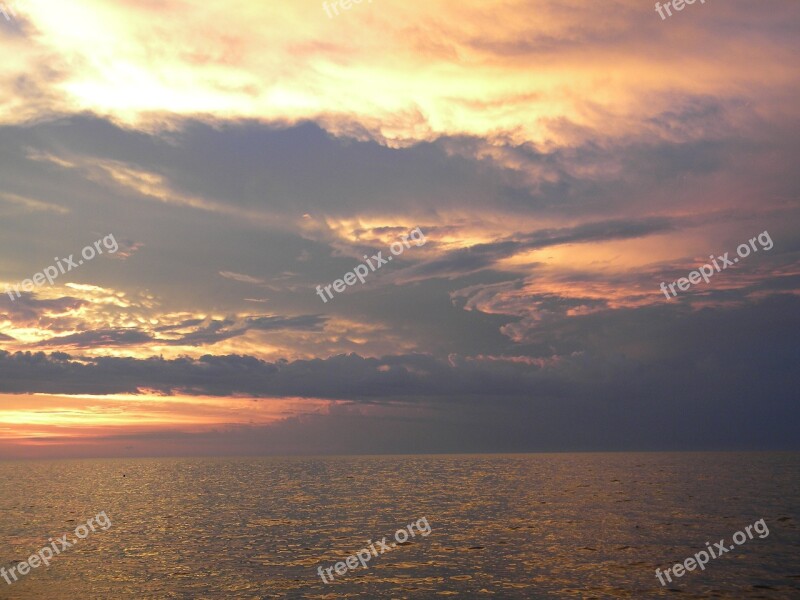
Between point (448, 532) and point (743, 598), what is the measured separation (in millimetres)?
34977

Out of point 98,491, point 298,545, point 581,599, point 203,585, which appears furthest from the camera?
point 98,491

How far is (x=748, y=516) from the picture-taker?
8469 cm

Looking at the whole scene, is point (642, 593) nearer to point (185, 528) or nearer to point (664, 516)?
point (664, 516)

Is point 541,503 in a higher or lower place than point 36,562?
lower

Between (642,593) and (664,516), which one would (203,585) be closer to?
(642,593)

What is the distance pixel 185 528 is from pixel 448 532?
112 ft

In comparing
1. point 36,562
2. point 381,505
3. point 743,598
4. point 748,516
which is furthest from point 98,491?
point 743,598

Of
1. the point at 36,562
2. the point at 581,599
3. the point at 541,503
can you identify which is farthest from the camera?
the point at 541,503

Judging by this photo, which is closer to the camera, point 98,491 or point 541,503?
point 541,503

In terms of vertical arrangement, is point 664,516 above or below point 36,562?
below

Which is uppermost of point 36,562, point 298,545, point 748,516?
point 36,562

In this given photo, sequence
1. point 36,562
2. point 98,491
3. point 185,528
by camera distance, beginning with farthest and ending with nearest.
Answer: point 98,491 < point 185,528 < point 36,562

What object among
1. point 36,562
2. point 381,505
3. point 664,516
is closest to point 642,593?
point 664,516

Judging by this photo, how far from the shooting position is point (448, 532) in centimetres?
7444
